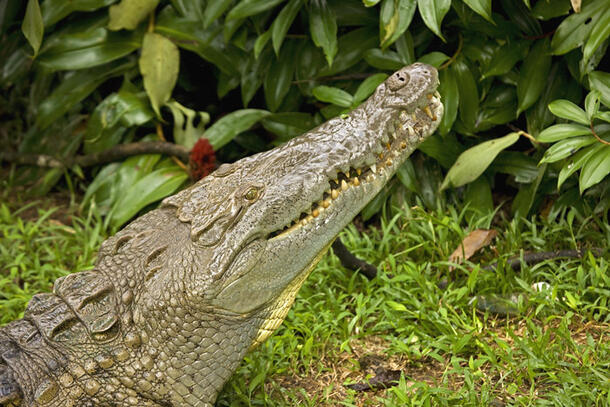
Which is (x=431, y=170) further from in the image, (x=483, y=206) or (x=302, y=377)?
(x=302, y=377)

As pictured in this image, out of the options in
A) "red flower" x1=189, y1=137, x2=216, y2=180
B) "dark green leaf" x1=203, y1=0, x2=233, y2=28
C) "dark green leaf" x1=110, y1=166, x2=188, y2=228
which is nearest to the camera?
"dark green leaf" x1=203, y1=0, x2=233, y2=28

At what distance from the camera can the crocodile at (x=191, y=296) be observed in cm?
247

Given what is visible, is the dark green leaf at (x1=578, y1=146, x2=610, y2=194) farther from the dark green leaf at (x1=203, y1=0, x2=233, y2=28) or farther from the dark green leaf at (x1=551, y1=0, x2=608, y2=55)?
the dark green leaf at (x1=203, y1=0, x2=233, y2=28)

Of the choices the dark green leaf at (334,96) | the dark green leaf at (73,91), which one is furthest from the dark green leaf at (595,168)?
the dark green leaf at (73,91)

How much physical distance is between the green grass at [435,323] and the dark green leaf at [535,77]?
63 centimetres

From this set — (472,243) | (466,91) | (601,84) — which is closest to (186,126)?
(466,91)

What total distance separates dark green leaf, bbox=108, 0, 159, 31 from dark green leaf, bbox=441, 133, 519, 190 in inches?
82.0

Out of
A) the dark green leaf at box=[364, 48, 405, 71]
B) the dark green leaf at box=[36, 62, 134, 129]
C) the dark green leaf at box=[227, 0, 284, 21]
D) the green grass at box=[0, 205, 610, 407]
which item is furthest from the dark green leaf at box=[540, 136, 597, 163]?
the dark green leaf at box=[36, 62, 134, 129]

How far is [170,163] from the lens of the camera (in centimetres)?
469

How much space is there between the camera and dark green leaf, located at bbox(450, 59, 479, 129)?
394cm

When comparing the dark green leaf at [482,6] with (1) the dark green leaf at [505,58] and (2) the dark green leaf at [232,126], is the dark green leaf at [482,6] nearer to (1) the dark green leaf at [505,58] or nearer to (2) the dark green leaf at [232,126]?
(1) the dark green leaf at [505,58]

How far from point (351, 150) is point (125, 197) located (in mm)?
2242

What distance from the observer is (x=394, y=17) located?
371cm

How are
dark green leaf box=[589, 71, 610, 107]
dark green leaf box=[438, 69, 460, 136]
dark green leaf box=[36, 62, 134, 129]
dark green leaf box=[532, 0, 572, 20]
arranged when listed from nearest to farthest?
dark green leaf box=[589, 71, 610, 107]
dark green leaf box=[532, 0, 572, 20]
dark green leaf box=[438, 69, 460, 136]
dark green leaf box=[36, 62, 134, 129]
